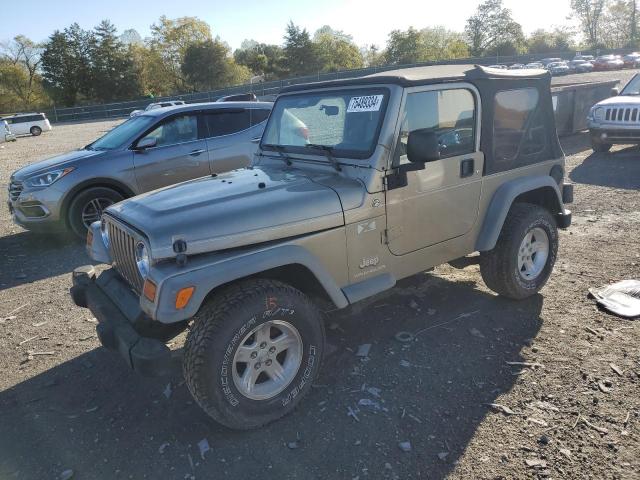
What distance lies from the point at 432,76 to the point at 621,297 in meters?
2.67

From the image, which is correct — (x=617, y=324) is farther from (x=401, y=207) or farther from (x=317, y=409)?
(x=317, y=409)

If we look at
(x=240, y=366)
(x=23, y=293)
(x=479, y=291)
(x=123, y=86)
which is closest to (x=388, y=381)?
(x=240, y=366)

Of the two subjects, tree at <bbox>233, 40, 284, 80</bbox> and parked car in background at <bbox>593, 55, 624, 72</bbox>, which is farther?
tree at <bbox>233, 40, 284, 80</bbox>

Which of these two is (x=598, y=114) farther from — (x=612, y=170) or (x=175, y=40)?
(x=175, y=40)

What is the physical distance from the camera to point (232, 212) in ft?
9.39

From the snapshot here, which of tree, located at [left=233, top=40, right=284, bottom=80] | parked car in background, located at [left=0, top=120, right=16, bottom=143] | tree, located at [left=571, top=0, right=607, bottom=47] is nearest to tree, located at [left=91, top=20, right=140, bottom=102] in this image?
tree, located at [left=233, top=40, right=284, bottom=80]

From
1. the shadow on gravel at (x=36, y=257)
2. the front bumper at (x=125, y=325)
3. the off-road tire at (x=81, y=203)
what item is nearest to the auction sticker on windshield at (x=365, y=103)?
the front bumper at (x=125, y=325)

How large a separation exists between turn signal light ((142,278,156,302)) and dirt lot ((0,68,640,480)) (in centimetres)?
94

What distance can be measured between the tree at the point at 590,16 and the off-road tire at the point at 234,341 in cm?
10334

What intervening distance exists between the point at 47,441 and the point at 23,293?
2902mm

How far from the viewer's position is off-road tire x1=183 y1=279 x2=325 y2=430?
265 cm

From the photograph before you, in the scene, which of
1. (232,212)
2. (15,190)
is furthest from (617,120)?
(15,190)

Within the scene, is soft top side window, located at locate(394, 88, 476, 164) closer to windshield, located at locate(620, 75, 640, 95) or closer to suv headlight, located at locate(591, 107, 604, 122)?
suv headlight, located at locate(591, 107, 604, 122)

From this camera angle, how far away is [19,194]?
670 centimetres
